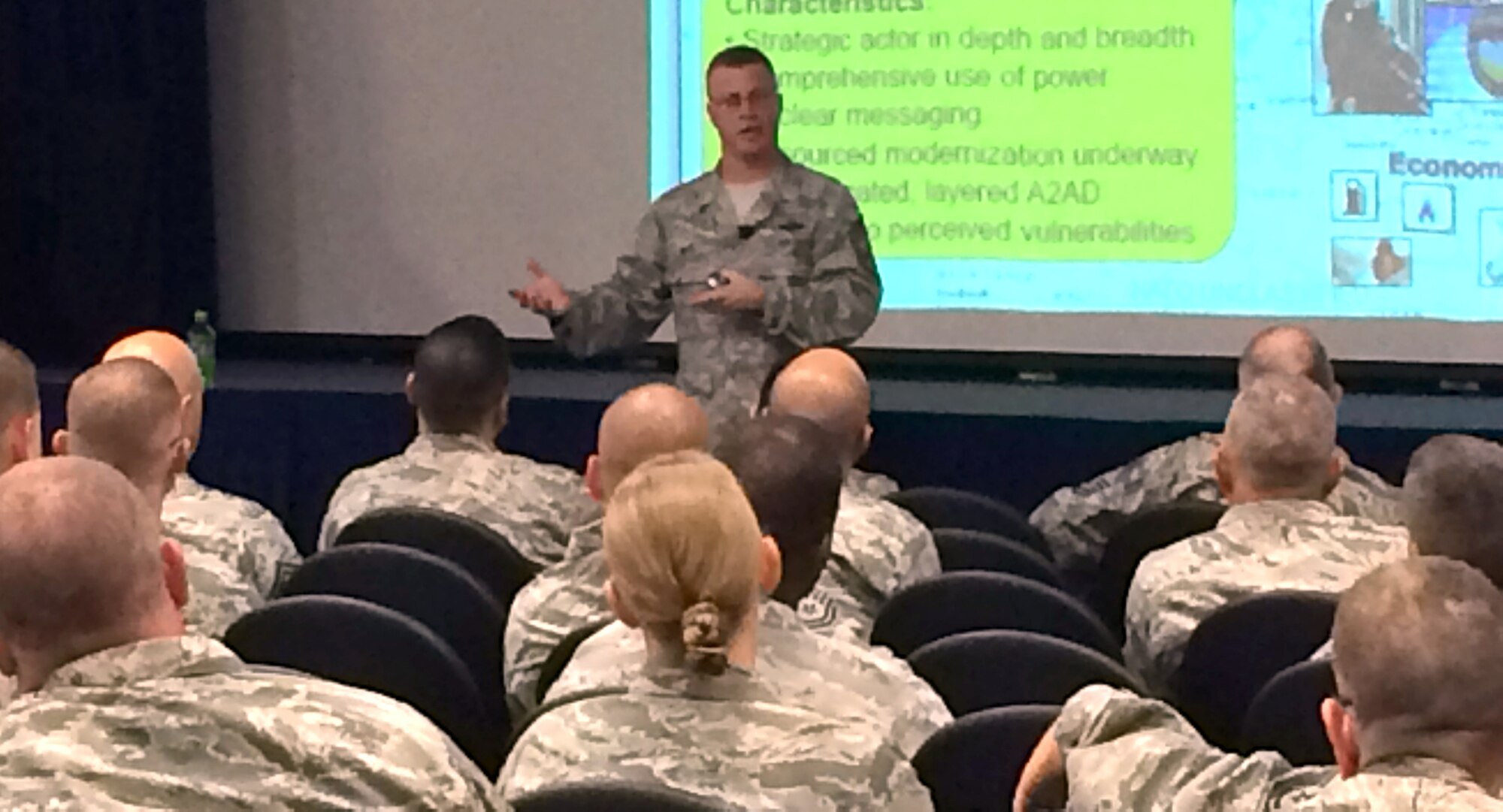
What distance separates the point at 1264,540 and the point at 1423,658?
148cm

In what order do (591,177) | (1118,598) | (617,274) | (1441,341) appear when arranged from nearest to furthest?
(1118,598) → (617,274) → (1441,341) → (591,177)

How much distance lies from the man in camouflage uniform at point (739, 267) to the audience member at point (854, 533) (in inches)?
38.0

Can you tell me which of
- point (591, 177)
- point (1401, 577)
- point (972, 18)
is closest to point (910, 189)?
point (972, 18)

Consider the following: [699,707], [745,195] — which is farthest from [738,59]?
[699,707]

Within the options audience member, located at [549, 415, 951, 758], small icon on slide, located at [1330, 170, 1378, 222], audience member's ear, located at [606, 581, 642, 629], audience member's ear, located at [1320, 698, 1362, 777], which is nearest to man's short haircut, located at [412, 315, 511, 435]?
audience member, located at [549, 415, 951, 758]

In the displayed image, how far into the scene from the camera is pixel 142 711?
1807 millimetres

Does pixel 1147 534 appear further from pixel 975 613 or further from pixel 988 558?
pixel 975 613

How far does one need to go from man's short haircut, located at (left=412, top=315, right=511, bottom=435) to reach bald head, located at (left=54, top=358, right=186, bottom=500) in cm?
84

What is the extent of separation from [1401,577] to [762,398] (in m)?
2.90

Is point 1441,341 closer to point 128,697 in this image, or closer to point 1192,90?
point 1192,90

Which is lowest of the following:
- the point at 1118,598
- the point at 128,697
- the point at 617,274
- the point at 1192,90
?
the point at 1118,598

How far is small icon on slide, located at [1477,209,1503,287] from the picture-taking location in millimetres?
5891

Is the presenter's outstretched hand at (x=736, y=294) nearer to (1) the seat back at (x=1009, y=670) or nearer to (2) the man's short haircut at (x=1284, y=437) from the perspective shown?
(2) the man's short haircut at (x=1284, y=437)

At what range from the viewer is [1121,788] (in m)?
1.82
